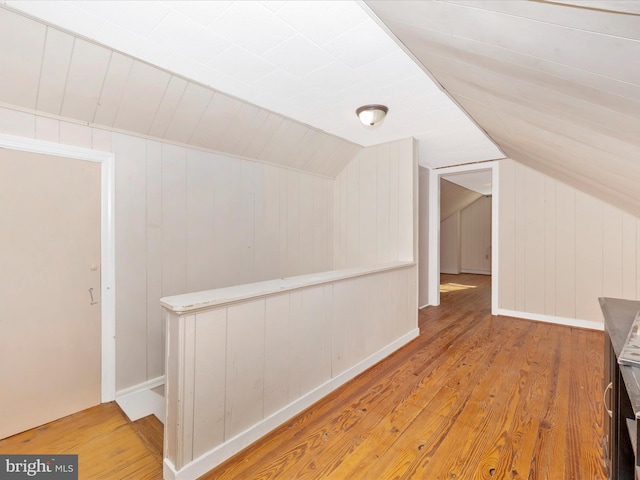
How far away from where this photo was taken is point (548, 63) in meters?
1.03

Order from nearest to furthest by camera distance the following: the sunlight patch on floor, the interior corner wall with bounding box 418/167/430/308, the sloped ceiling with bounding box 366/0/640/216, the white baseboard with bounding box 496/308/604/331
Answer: the sloped ceiling with bounding box 366/0/640/216
the white baseboard with bounding box 496/308/604/331
the interior corner wall with bounding box 418/167/430/308
the sunlight patch on floor

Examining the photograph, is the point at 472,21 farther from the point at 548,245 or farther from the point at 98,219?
the point at 548,245

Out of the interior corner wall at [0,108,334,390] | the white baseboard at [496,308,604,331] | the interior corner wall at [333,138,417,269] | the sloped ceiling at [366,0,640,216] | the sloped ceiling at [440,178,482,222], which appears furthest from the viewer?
the sloped ceiling at [440,178,482,222]

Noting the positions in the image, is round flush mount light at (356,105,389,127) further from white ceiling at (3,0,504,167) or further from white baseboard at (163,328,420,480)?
white baseboard at (163,328,420,480)

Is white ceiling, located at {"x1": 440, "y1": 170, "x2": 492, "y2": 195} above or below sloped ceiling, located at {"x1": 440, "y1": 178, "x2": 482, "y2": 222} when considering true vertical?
above

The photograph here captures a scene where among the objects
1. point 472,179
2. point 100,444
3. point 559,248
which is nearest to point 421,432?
point 100,444

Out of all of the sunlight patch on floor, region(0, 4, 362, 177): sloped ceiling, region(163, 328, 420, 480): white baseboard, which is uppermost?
region(0, 4, 362, 177): sloped ceiling

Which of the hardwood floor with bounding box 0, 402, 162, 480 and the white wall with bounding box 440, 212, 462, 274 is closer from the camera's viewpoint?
the hardwood floor with bounding box 0, 402, 162, 480

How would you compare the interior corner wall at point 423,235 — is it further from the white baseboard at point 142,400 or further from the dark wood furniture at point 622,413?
the white baseboard at point 142,400

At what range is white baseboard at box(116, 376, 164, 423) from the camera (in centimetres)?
201

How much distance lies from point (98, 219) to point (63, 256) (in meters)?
0.31

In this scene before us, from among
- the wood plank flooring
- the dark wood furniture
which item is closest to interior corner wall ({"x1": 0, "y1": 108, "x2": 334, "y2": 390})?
the wood plank flooring

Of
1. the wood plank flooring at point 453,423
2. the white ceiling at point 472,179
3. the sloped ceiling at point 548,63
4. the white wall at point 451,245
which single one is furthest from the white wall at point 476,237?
the sloped ceiling at point 548,63

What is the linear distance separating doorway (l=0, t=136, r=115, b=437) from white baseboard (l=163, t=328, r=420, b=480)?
42.8 inches
